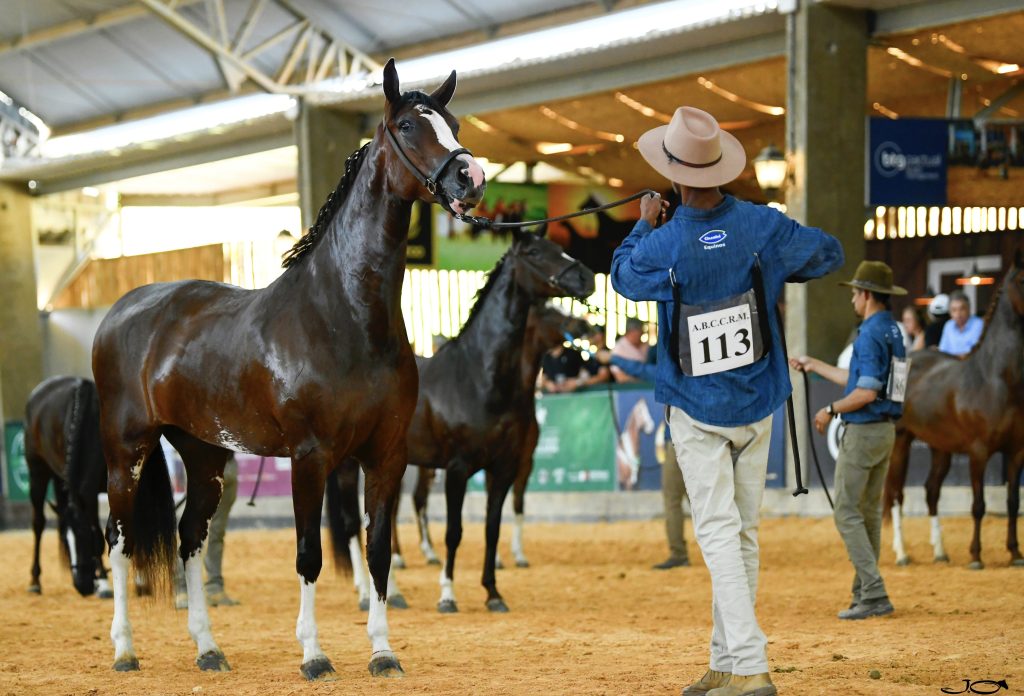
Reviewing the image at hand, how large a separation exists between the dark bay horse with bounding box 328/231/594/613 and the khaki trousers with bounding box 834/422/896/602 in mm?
2333

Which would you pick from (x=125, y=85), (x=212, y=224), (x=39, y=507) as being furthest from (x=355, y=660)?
(x=212, y=224)

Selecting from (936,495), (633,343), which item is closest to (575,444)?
(633,343)

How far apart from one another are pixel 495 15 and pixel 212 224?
1408cm

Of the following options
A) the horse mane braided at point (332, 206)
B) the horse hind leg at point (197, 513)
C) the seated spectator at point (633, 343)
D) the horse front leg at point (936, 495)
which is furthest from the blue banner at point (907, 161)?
the horse hind leg at point (197, 513)

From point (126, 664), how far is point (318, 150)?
50.0 feet

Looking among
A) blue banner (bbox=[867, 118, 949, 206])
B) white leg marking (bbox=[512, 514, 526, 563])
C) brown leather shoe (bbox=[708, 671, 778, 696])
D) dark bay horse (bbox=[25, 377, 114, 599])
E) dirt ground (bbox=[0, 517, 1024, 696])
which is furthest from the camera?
blue banner (bbox=[867, 118, 949, 206])

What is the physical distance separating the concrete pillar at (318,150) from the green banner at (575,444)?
21.6 feet

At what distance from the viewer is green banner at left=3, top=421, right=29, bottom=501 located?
2072 centimetres

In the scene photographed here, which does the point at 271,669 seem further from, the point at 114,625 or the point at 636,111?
the point at 636,111

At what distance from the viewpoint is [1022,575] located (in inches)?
379

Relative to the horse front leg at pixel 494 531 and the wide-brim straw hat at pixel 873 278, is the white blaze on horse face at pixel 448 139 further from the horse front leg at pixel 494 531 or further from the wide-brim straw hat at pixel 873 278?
the horse front leg at pixel 494 531

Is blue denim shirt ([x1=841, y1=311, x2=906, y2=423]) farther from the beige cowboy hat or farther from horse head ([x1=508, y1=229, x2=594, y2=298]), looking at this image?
the beige cowboy hat

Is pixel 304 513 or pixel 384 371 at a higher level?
pixel 384 371

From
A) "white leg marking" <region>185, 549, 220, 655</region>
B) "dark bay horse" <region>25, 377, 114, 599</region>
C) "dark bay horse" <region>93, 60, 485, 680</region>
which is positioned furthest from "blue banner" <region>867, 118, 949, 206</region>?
"white leg marking" <region>185, 549, 220, 655</region>
